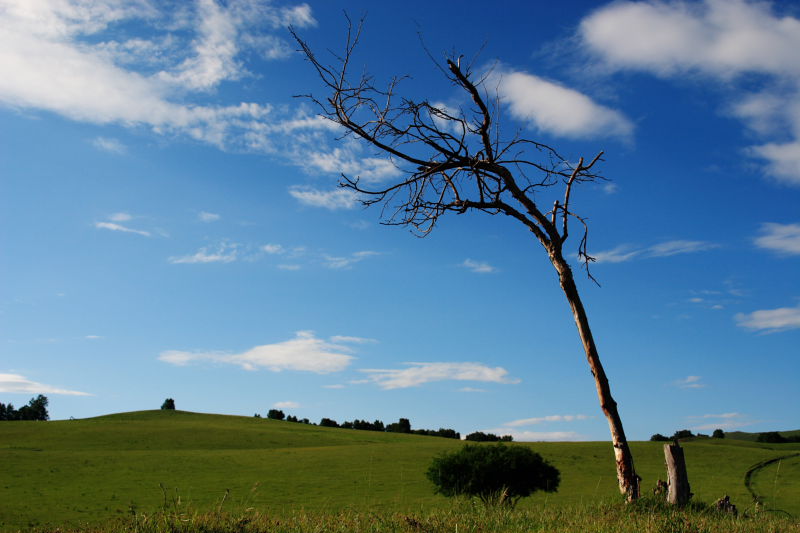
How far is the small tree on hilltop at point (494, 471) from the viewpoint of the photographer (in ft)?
98.0

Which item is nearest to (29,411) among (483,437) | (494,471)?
(483,437)

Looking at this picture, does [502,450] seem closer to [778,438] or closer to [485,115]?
[485,115]

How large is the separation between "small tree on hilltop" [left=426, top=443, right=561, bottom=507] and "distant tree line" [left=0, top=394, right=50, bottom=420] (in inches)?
5835

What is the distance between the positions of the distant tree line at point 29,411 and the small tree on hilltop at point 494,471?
148m

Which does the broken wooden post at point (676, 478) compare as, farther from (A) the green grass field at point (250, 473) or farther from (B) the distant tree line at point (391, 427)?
(B) the distant tree line at point (391, 427)

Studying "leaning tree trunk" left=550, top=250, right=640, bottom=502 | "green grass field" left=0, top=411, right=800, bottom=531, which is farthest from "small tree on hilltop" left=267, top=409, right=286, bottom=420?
"leaning tree trunk" left=550, top=250, right=640, bottom=502

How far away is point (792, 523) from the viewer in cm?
852

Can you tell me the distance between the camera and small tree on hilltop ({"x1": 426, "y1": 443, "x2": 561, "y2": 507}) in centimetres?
2988

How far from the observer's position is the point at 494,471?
1177 inches

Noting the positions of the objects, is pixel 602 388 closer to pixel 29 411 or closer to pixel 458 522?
pixel 458 522

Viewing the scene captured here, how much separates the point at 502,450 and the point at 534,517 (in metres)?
23.8

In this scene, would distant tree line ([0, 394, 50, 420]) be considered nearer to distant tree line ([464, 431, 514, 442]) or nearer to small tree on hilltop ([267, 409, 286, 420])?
small tree on hilltop ([267, 409, 286, 420])

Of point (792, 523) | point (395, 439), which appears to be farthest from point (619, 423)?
point (395, 439)

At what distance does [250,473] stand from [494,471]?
29.0 meters
